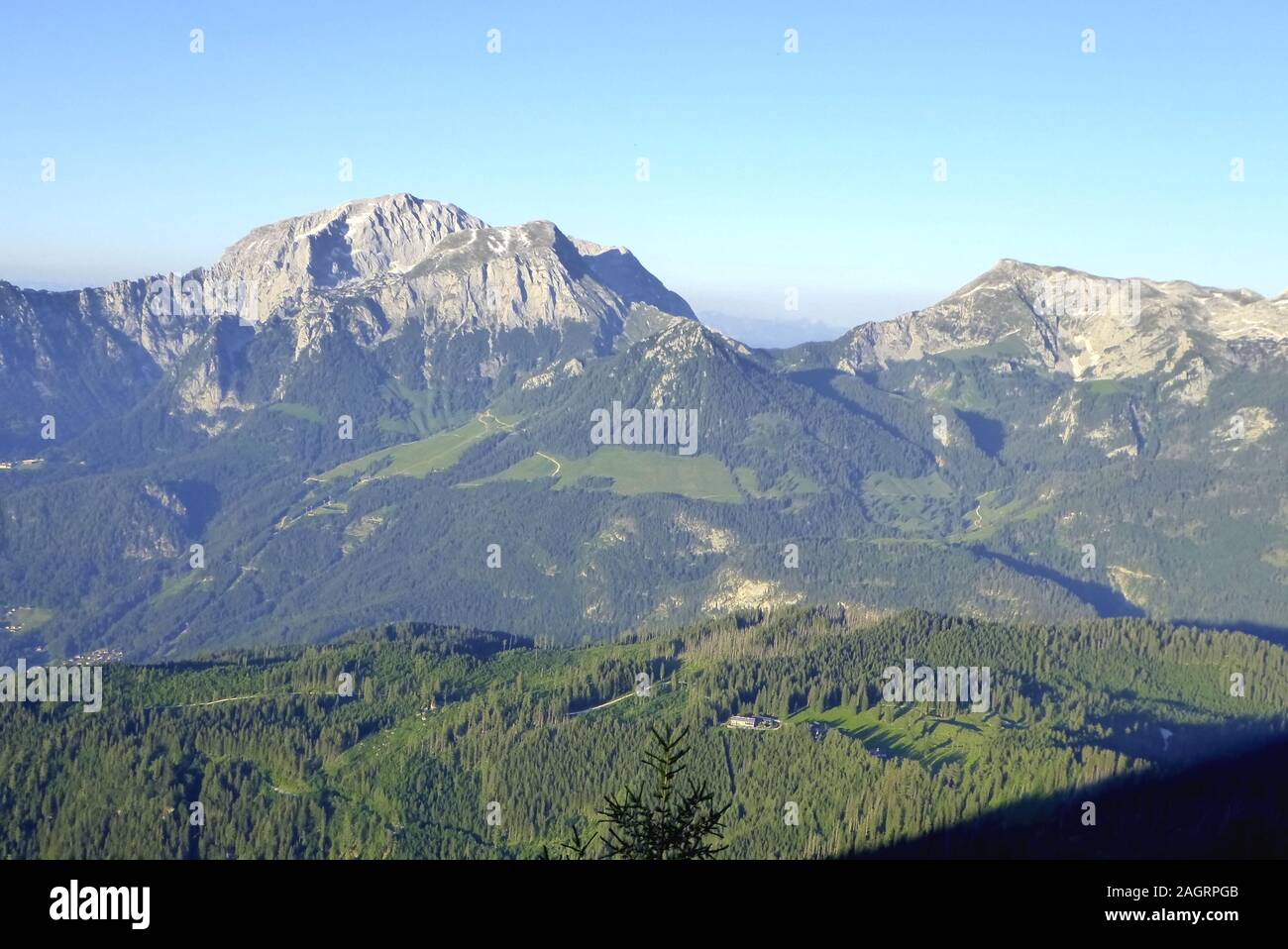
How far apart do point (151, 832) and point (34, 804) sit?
839 inches

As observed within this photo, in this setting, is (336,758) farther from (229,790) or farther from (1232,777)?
(1232,777)

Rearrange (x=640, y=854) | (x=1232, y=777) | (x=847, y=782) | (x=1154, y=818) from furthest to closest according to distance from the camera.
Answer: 1. (x=847, y=782)
2. (x=1232, y=777)
3. (x=1154, y=818)
4. (x=640, y=854)

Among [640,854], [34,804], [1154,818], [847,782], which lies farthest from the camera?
[34,804]

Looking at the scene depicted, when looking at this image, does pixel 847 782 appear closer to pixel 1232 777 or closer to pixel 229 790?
pixel 1232 777

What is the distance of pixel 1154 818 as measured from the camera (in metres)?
138
